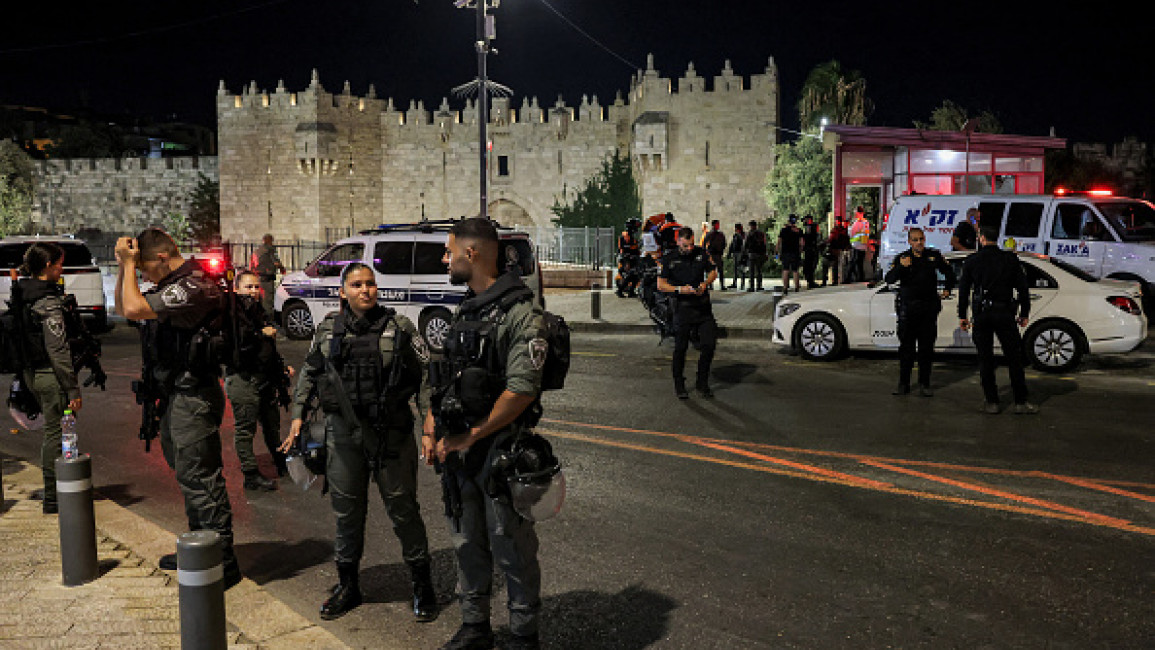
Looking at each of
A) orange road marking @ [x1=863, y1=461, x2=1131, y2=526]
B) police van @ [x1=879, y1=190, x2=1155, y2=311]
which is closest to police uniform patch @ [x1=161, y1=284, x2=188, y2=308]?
orange road marking @ [x1=863, y1=461, x2=1131, y2=526]

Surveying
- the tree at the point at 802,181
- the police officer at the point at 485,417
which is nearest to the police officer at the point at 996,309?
the police officer at the point at 485,417

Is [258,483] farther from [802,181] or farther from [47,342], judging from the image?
[802,181]

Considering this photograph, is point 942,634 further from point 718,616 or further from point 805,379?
point 805,379

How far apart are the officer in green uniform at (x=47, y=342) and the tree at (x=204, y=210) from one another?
4462 centimetres

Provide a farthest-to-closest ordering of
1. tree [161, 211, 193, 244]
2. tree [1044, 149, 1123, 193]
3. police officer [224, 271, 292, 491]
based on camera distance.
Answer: tree [161, 211, 193, 244]
tree [1044, 149, 1123, 193]
police officer [224, 271, 292, 491]

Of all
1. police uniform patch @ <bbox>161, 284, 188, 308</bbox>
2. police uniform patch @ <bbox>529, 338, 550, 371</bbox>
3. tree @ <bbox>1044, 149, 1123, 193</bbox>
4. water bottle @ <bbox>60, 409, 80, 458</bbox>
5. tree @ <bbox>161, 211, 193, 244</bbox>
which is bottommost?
water bottle @ <bbox>60, 409, 80, 458</bbox>

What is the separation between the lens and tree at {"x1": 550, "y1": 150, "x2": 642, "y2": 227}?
131 ft

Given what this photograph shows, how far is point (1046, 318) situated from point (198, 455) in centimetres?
986

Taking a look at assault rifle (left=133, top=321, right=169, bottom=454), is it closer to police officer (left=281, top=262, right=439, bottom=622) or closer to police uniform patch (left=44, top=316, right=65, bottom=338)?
police officer (left=281, top=262, right=439, bottom=622)

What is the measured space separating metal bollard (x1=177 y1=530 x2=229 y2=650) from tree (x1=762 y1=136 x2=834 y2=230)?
28278 mm

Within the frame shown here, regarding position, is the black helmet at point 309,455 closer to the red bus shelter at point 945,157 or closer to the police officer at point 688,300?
the police officer at point 688,300

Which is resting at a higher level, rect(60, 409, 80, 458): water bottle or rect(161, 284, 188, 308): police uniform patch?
rect(161, 284, 188, 308): police uniform patch

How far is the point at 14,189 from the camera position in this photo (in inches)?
2009

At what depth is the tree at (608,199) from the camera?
1576 inches
